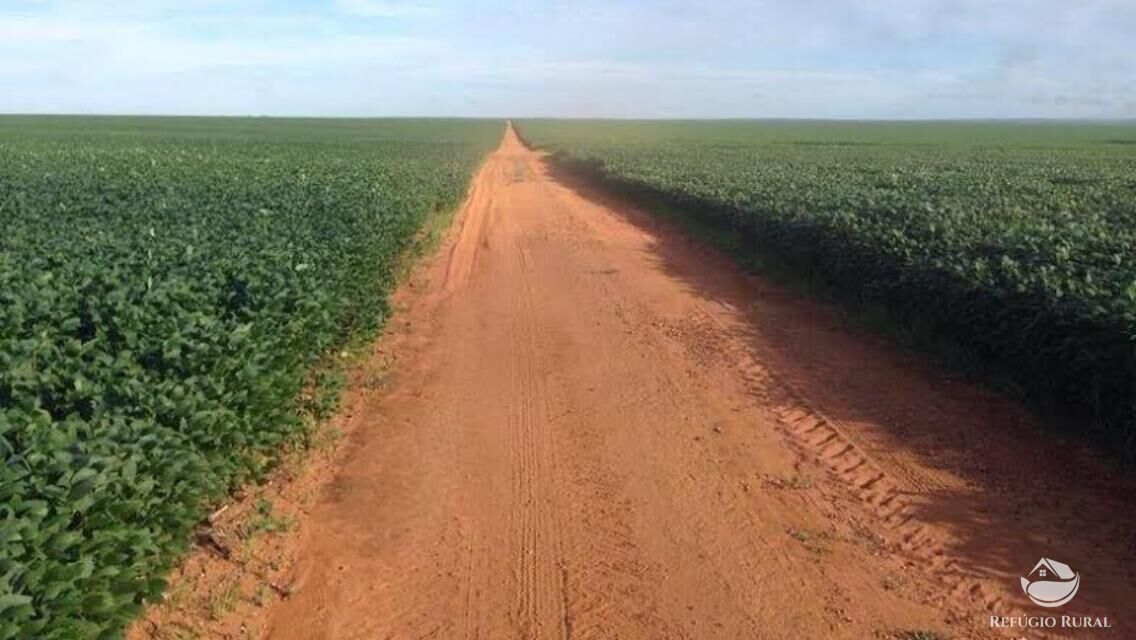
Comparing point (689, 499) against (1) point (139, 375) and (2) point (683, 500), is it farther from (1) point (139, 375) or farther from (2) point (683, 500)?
(1) point (139, 375)

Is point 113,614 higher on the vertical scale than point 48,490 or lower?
lower

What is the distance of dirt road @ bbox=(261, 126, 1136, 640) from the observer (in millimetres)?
5367

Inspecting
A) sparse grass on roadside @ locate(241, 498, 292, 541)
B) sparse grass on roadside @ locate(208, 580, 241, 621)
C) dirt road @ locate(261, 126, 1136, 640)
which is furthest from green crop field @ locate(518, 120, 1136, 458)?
sparse grass on roadside @ locate(208, 580, 241, 621)

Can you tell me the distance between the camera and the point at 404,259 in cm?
1656

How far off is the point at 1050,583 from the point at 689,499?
2.40 meters

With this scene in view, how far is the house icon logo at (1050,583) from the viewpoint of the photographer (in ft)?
17.8

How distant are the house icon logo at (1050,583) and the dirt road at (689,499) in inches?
3.5

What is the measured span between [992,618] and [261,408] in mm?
4962

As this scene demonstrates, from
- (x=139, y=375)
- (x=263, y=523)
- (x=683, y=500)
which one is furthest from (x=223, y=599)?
(x=683, y=500)

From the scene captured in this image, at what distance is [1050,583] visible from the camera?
5.61 metres

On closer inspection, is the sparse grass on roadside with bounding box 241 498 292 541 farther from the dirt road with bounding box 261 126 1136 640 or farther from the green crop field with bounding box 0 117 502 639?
the green crop field with bounding box 0 117 502 639

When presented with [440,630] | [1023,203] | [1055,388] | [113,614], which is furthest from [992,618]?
[1023,203]

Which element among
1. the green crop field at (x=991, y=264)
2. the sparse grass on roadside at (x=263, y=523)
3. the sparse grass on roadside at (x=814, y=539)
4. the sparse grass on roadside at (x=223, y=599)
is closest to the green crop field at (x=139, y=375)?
the sparse grass on roadside at (x=263, y=523)

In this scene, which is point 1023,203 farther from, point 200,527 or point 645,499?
point 200,527
